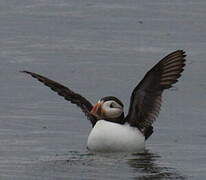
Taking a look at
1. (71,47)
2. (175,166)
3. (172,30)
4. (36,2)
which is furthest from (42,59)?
(175,166)

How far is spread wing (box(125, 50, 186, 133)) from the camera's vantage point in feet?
45.3

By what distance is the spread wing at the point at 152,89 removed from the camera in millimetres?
13805

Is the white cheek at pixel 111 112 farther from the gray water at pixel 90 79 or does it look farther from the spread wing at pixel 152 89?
the gray water at pixel 90 79

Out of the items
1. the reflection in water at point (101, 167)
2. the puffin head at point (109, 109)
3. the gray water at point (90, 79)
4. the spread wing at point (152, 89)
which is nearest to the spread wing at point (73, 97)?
the gray water at point (90, 79)

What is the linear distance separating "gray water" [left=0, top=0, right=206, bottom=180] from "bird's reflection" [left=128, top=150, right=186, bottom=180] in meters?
0.01

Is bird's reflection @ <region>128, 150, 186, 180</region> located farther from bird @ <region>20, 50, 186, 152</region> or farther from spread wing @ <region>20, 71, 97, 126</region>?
spread wing @ <region>20, 71, 97, 126</region>

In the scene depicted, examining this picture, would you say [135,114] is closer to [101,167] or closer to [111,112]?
[111,112]

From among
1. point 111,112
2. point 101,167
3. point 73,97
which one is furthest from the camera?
point 73,97

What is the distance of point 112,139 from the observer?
13.6m

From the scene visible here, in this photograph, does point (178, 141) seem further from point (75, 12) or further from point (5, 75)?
point (75, 12)

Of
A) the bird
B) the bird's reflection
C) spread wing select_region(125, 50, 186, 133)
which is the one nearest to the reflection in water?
the bird's reflection

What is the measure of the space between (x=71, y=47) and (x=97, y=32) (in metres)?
0.99

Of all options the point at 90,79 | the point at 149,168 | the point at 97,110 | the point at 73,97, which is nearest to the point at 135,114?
the point at 97,110

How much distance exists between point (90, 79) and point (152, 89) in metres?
3.34
